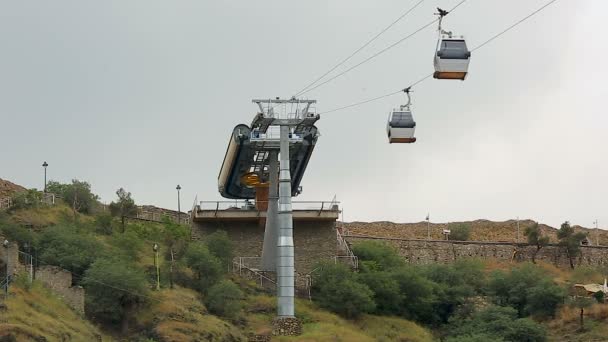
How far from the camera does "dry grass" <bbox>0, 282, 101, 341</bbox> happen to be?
4759 cm

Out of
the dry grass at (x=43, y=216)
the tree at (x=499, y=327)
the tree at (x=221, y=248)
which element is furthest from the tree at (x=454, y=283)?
the dry grass at (x=43, y=216)

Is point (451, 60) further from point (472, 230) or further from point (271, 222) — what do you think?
point (472, 230)

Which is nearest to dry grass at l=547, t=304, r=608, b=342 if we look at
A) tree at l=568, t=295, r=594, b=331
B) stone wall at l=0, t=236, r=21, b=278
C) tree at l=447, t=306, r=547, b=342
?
tree at l=568, t=295, r=594, b=331

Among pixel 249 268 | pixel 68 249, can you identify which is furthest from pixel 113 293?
pixel 249 268

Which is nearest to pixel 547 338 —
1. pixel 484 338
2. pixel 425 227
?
pixel 484 338

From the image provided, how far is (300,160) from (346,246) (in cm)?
586

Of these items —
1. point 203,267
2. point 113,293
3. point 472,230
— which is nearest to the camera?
point 113,293

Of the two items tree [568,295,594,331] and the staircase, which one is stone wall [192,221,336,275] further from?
tree [568,295,594,331]

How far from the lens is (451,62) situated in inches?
1720

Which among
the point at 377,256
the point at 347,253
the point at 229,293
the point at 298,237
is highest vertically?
the point at 298,237

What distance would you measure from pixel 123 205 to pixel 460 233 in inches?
946

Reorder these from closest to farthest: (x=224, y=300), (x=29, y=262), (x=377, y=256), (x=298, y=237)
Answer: (x=29, y=262)
(x=224, y=300)
(x=298, y=237)
(x=377, y=256)

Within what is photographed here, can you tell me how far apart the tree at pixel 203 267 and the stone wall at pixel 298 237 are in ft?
28.7

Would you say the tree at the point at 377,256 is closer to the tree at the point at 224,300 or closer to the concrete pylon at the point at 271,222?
the concrete pylon at the point at 271,222
